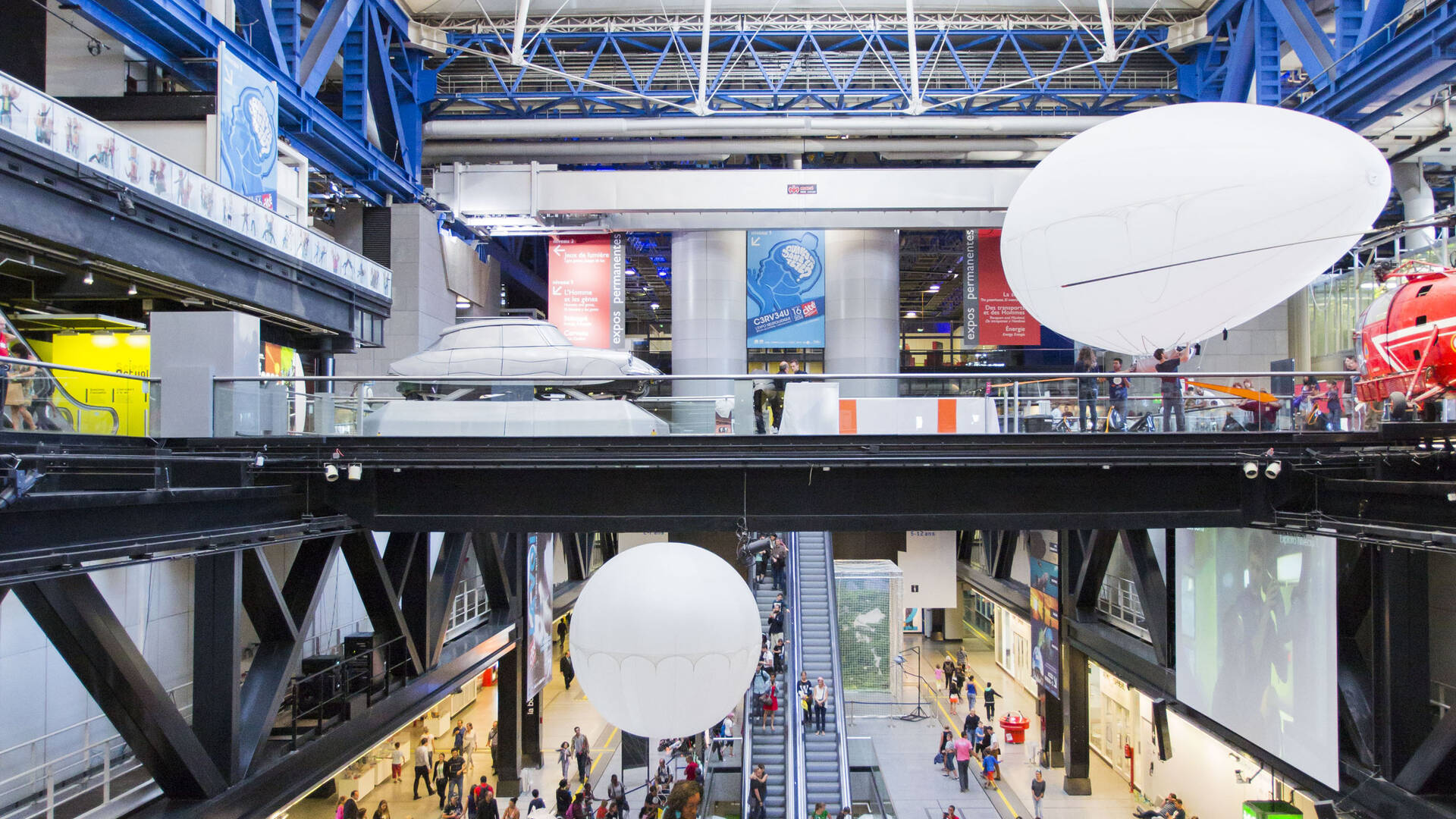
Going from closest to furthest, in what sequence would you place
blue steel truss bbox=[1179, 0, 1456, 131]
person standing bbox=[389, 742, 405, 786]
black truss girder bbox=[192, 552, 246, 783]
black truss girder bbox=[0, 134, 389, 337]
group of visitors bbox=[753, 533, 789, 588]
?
1. black truss girder bbox=[192, 552, 246, 783]
2. black truss girder bbox=[0, 134, 389, 337]
3. blue steel truss bbox=[1179, 0, 1456, 131]
4. person standing bbox=[389, 742, 405, 786]
5. group of visitors bbox=[753, 533, 789, 588]

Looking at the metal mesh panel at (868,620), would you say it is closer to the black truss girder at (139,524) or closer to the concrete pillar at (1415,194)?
the black truss girder at (139,524)

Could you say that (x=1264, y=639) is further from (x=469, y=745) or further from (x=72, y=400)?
(x=469, y=745)

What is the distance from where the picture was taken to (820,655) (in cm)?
2434

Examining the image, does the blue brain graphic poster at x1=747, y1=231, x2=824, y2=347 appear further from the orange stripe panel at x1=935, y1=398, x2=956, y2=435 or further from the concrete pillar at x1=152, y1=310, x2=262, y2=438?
the concrete pillar at x1=152, y1=310, x2=262, y2=438

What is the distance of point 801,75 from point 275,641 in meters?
26.3

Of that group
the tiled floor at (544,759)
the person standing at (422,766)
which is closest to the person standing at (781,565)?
the tiled floor at (544,759)

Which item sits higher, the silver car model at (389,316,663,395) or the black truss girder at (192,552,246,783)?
the silver car model at (389,316,663,395)

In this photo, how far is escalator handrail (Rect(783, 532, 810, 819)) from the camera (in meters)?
19.2

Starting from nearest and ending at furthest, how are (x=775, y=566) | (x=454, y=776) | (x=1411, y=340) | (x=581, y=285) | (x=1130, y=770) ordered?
(x=1411, y=340)
(x=454, y=776)
(x=1130, y=770)
(x=775, y=566)
(x=581, y=285)

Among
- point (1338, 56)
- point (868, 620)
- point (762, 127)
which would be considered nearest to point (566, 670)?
point (868, 620)

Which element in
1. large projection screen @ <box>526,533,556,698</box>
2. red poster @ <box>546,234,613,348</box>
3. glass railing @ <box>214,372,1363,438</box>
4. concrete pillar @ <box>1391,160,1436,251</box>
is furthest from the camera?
red poster @ <box>546,234,613,348</box>

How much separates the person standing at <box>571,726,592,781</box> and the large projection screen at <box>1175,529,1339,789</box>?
14858 millimetres

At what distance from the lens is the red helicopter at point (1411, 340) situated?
845cm

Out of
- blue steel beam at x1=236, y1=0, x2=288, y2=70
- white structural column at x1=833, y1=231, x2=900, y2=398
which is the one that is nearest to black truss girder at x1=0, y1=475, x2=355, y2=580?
blue steel beam at x1=236, y1=0, x2=288, y2=70
